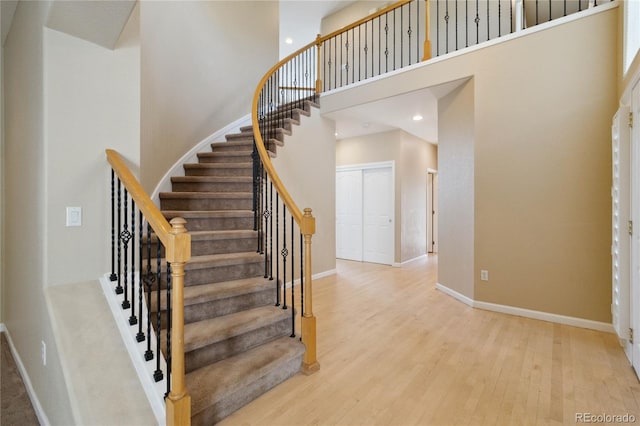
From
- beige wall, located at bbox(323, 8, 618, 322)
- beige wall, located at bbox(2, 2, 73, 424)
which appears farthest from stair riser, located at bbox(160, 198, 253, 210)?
beige wall, located at bbox(323, 8, 618, 322)

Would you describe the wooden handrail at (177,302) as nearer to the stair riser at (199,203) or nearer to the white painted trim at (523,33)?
the stair riser at (199,203)

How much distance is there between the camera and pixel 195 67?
4070mm

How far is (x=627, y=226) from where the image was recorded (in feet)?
7.82

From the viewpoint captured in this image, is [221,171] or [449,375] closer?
[449,375]

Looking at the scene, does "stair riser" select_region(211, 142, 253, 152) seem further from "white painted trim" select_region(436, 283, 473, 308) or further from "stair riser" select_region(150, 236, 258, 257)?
"white painted trim" select_region(436, 283, 473, 308)

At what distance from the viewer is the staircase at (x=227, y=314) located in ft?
→ 5.76

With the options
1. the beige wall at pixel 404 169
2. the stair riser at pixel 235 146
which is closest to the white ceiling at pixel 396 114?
the beige wall at pixel 404 169

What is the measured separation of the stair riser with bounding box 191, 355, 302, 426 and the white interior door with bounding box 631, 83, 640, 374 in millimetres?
2338

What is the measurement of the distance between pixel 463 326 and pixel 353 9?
19.9 ft

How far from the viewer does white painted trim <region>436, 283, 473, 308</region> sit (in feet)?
12.0

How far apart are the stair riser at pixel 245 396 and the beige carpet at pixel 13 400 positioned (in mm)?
1113

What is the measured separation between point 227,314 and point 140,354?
0.68m

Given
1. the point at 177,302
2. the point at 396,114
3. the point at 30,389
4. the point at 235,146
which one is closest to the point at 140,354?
the point at 177,302
